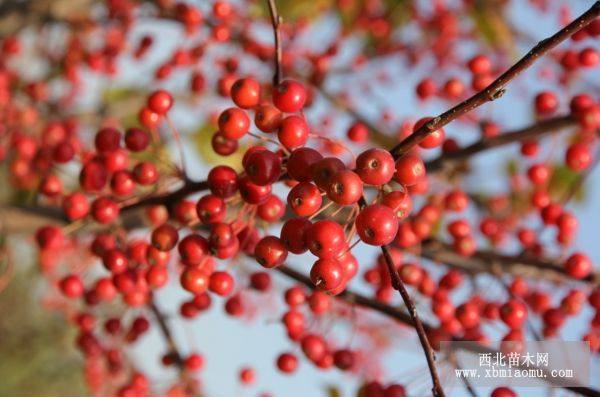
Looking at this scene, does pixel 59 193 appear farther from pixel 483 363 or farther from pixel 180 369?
pixel 483 363

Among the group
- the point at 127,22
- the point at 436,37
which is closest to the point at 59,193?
the point at 127,22

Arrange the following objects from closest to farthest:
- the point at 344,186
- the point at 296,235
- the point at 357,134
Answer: the point at 344,186 < the point at 296,235 < the point at 357,134

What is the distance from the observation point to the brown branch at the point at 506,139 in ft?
7.85

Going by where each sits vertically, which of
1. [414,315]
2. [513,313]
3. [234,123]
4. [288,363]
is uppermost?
[513,313]

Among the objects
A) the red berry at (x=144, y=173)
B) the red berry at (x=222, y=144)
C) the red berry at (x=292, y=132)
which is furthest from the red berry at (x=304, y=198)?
the red berry at (x=144, y=173)

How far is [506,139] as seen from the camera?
245 cm

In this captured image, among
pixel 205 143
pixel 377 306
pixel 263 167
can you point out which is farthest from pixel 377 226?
pixel 205 143

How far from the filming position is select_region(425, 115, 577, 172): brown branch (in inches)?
94.2

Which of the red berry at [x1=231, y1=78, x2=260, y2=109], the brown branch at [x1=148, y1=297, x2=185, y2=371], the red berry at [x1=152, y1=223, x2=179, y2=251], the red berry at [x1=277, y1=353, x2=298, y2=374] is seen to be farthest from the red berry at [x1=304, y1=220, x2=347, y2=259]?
the brown branch at [x1=148, y1=297, x2=185, y2=371]

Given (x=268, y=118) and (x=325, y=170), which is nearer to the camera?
(x=325, y=170)

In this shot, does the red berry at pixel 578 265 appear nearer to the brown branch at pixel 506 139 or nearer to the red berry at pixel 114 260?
the brown branch at pixel 506 139

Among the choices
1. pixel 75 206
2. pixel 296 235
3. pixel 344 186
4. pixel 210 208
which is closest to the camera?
pixel 344 186

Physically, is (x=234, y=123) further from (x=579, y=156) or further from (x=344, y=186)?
(x=579, y=156)

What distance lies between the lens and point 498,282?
266 centimetres
